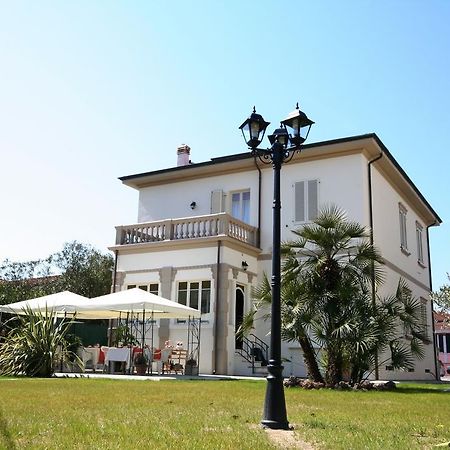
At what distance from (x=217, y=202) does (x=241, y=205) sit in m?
0.94

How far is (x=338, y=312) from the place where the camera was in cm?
1338

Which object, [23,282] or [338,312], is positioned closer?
[338,312]

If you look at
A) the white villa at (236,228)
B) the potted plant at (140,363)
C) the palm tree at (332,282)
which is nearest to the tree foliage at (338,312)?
the palm tree at (332,282)

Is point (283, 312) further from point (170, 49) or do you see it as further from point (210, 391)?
point (170, 49)

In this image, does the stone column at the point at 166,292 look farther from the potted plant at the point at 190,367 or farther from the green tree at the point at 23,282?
the green tree at the point at 23,282

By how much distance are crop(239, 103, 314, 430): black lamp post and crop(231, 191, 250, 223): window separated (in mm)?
13345

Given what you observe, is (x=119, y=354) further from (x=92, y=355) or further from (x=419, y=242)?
(x=419, y=242)

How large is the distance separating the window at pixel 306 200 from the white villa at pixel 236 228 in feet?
0.12

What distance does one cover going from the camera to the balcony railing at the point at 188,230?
1958 centimetres

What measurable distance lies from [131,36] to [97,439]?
783 cm

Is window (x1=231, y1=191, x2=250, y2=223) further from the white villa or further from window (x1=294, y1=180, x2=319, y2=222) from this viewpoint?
window (x1=294, y1=180, x2=319, y2=222)

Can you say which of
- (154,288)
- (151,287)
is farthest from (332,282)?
(151,287)

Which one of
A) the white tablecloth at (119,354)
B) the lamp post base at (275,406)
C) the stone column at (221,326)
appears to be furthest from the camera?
the stone column at (221,326)

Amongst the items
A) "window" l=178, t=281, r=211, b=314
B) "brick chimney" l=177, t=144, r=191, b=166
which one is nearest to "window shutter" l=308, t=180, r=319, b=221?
"window" l=178, t=281, r=211, b=314
